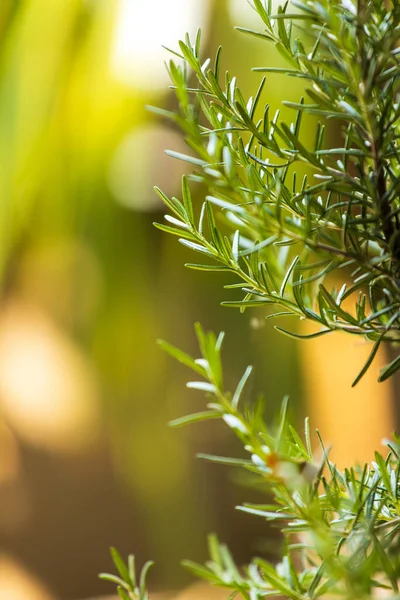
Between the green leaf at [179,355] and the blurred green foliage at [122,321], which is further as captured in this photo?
the blurred green foliage at [122,321]

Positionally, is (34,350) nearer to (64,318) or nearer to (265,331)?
(64,318)

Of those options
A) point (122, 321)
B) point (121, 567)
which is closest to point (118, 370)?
point (122, 321)

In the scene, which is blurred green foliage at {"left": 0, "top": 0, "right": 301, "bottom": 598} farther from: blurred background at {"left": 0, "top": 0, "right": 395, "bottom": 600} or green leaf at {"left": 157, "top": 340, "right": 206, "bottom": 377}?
green leaf at {"left": 157, "top": 340, "right": 206, "bottom": 377}

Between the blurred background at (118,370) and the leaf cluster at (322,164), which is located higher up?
the leaf cluster at (322,164)

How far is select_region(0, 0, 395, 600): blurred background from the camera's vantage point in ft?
2.96

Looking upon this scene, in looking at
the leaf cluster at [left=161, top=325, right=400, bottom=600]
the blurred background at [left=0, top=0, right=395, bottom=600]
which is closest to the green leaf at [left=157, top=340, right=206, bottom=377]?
the leaf cluster at [left=161, top=325, right=400, bottom=600]

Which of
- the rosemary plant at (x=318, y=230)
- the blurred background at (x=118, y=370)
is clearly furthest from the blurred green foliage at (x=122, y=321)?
the rosemary plant at (x=318, y=230)

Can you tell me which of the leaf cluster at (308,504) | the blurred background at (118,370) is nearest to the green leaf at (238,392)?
the leaf cluster at (308,504)

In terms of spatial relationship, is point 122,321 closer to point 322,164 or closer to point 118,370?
point 118,370

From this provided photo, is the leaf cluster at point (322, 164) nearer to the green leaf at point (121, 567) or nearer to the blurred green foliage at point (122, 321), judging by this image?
the green leaf at point (121, 567)

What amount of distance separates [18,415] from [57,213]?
370 millimetres

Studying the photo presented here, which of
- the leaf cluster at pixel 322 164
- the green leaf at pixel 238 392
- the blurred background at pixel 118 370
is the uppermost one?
the leaf cluster at pixel 322 164

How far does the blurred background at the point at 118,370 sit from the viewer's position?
35.5 inches

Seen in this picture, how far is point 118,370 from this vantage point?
1040 millimetres
